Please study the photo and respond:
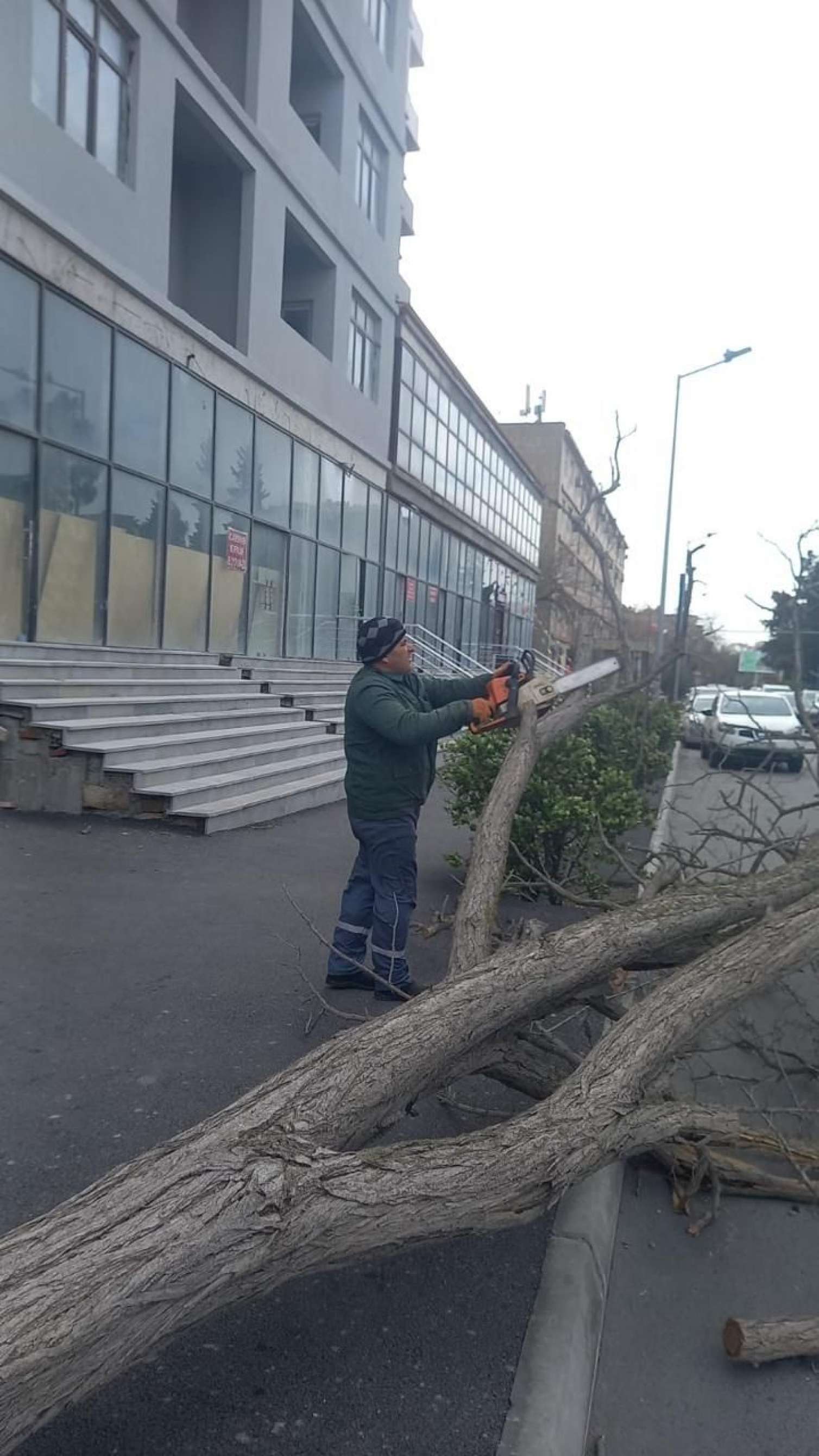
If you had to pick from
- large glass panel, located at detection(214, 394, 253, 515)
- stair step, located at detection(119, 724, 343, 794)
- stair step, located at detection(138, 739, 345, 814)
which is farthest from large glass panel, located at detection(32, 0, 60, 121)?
stair step, located at detection(138, 739, 345, 814)

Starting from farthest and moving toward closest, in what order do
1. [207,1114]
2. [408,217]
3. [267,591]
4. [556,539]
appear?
[556,539], [408,217], [267,591], [207,1114]

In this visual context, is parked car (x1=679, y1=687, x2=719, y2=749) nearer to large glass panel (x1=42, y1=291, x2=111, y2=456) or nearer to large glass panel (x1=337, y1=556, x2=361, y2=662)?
large glass panel (x1=337, y1=556, x2=361, y2=662)

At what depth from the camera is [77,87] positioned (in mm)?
11766

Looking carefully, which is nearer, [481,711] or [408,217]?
[481,711]

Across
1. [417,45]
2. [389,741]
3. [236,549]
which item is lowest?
[389,741]

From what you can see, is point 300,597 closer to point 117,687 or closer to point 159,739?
point 117,687

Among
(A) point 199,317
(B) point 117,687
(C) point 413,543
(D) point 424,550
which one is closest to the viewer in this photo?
(B) point 117,687

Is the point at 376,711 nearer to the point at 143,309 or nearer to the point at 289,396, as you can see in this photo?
the point at 143,309

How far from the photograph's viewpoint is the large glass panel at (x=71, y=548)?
450 inches

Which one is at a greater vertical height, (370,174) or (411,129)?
(411,129)

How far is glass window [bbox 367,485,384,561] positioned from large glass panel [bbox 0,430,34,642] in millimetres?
11479

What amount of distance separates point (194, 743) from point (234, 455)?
7.49 metres

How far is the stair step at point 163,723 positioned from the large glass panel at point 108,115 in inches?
268

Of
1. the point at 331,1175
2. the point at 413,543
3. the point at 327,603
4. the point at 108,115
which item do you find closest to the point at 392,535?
the point at 413,543
